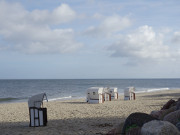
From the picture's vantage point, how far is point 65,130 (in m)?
8.51

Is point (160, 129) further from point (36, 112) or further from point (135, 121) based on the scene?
point (36, 112)

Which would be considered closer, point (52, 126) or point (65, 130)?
point (65, 130)

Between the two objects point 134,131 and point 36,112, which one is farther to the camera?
point 36,112

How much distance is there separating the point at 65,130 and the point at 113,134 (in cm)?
249

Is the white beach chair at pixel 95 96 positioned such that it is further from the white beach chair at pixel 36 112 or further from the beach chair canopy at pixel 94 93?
the white beach chair at pixel 36 112

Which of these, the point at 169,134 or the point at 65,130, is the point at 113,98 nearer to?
the point at 65,130

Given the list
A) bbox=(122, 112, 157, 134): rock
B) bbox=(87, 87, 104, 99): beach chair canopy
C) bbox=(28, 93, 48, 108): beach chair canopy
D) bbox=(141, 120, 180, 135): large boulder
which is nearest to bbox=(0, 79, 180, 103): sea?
bbox=(87, 87, 104, 99): beach chair canopy

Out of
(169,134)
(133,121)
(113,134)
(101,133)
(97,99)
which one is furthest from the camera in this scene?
(97,99)

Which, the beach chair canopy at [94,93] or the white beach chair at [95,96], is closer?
the white beach chair at [95,96]

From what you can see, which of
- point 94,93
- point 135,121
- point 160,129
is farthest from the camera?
point 94,93

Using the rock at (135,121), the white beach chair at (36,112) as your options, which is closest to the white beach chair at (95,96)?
the white beach chair at (36,112)

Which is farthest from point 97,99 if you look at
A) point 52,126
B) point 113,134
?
point 113,134

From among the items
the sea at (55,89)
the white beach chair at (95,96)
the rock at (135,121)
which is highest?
the rock at (135,121)

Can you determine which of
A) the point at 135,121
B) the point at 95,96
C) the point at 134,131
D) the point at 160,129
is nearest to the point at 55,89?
the point at 95,96
